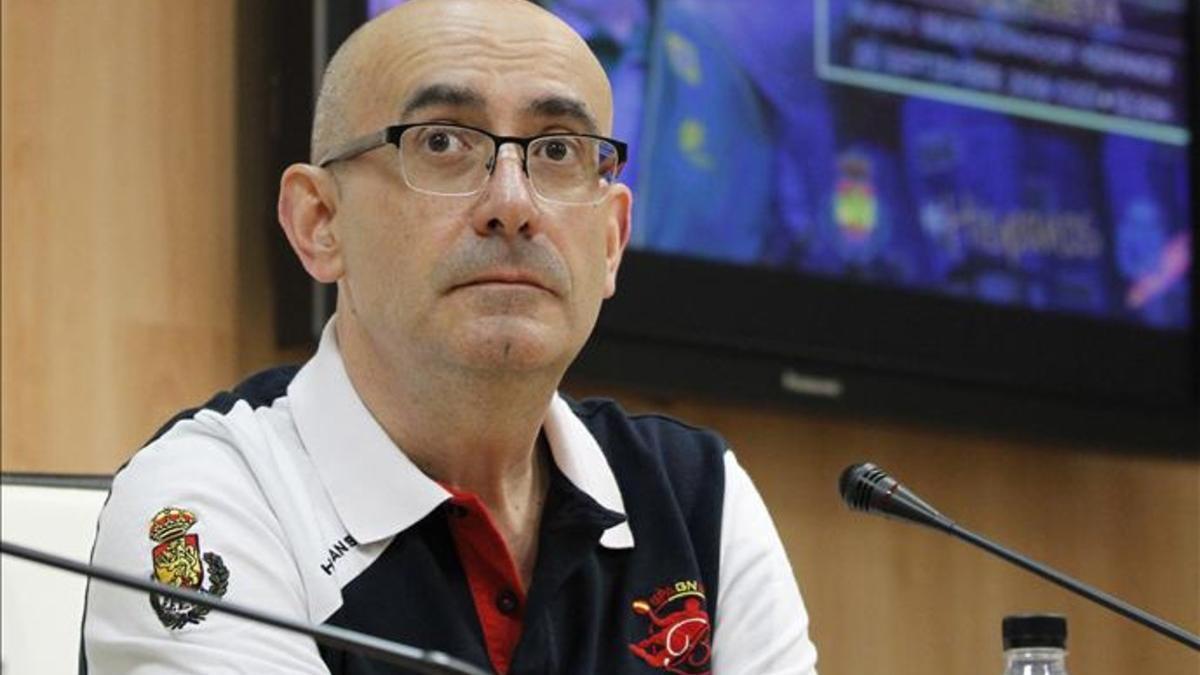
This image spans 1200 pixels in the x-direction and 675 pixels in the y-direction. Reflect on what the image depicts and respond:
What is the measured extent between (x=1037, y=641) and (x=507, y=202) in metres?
0.62

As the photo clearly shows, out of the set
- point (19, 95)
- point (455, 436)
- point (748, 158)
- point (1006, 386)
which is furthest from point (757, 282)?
point (455, 436)

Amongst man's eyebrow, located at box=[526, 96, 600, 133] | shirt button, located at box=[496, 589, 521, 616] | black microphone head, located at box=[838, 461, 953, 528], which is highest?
man's eyebrow, located at box=[526, 96, 600, 133]

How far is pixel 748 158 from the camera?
4.07 metres

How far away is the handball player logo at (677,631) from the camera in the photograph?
224 cm

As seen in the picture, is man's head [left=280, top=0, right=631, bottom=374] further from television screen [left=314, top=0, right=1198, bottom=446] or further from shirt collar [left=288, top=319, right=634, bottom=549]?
television screen [left=314, top=0, right=1198, bottom=446]

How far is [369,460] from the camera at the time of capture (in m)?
2.24

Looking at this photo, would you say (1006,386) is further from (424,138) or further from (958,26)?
(424,138)

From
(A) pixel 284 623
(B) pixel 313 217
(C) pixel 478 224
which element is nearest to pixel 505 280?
(C) pixel 478 224

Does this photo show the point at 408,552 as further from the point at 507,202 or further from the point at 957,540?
the point at 957,540

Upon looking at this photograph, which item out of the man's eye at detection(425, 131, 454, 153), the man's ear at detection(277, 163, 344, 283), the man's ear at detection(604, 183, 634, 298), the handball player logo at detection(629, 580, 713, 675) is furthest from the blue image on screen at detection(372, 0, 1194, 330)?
the handball player logo at detection(629, 580, 713, 675)

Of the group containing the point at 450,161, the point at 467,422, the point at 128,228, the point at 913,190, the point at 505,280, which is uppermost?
the point at 913,190

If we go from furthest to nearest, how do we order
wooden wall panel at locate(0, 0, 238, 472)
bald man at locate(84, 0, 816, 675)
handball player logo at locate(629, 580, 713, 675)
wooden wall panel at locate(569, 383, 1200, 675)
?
wooden wall panel at locate(569, 383, 1200, 675) → wooden wall panel at locate(0, 0, 238, 472) → handball player logo at locate(629, 580, 713, 675) → bald man at locate(84, 0, 816, 675)

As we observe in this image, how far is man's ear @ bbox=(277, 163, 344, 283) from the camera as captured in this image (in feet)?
7.84

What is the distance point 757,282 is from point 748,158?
0.69ft
